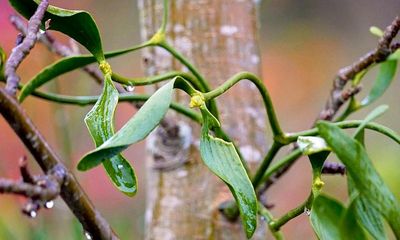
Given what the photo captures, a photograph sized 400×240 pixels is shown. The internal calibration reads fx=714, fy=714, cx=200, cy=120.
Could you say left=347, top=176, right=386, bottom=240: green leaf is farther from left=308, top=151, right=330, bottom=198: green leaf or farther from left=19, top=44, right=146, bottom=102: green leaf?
left=19, top=44, right=146, bottom=102: green leaf

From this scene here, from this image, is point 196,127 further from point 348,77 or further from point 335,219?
point 335,219

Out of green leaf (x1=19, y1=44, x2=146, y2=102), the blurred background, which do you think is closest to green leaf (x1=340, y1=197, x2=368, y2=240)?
green leaf (x1=19, y1=44, x2=146, y2=102)

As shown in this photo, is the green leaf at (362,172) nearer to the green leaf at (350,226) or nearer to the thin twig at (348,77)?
the green leaf at (350,226)

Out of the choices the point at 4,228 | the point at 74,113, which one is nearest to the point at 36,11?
the point at 4,228

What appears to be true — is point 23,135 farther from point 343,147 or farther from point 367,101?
point 367,101

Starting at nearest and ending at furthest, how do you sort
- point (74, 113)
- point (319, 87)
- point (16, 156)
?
point (74, 113) < point (16, 156) < point (319, 87)

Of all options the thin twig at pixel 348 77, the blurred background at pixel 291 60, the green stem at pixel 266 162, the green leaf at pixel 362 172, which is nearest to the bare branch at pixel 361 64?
the thin twig at pixel 348 77
